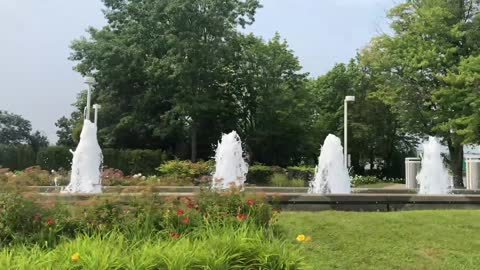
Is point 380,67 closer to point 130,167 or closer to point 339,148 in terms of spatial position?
point 130,167

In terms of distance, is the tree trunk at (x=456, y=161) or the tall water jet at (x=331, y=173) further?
the tree trunk at (x=456, y=161)

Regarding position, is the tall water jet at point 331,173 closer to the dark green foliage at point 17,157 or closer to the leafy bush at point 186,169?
the leafy bush at point 186,169

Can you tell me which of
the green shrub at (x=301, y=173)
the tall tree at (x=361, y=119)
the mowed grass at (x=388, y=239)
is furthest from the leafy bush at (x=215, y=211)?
the tall tree at (x=361, y=119)

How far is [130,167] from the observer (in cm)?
3275

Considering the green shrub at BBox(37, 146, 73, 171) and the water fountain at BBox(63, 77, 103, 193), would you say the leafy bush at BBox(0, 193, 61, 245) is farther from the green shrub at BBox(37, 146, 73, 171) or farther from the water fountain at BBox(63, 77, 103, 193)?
the green shrub at BBox(37, 146, 73, 171)

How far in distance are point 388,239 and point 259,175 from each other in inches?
832

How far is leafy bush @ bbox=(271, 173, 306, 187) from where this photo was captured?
85.4ft

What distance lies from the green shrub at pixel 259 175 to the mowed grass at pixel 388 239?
62.8ft

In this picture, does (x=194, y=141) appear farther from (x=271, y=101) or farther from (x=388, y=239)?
(x=388, y=239)

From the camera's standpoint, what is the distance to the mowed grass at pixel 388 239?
694cm

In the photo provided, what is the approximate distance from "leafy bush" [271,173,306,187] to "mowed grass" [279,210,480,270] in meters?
16.4

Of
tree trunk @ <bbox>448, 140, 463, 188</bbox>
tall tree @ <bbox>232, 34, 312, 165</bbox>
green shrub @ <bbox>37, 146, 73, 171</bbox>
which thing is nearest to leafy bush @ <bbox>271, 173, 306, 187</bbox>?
tall tree @ <bbox>232, 34, 312, 165</bbox>

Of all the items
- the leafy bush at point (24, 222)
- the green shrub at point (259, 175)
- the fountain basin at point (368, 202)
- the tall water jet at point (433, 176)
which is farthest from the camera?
the green shrub at point (259, 175)

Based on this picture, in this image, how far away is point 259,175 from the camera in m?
28.9
